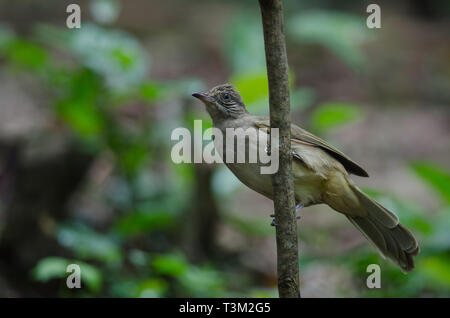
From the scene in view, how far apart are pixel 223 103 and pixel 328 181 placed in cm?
91

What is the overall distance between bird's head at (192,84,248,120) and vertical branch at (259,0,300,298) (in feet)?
3.69

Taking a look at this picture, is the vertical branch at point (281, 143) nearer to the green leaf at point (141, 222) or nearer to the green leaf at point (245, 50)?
the green leaf at point (141, 222)

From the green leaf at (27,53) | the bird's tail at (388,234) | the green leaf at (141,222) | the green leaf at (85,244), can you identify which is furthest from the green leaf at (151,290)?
the green leaf at (27,53)

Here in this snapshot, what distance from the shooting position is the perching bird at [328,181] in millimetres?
4418

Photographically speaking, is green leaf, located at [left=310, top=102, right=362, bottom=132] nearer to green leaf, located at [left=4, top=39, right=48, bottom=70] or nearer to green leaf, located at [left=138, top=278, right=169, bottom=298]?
green leaf, located at [left=138, top=278, right=169, bottom=298]

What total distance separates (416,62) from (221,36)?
13.1 feet

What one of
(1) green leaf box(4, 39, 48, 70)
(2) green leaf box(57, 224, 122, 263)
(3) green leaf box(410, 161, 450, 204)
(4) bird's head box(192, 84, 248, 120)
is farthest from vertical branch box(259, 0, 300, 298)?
(1) green leaf box(4, 39, 48, 70)

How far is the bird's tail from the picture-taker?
446cm

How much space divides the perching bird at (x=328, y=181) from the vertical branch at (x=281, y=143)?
860 mm

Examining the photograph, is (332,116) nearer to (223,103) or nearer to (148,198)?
(148,198)

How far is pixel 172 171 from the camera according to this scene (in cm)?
805
